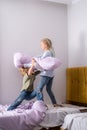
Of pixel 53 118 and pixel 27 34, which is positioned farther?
pixel 27 34

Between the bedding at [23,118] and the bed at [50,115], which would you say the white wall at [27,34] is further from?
the bedding at [23,118]

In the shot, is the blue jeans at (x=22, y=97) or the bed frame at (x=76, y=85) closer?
the blue jeans at (x=22, y=97)

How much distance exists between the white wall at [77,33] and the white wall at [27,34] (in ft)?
0.34

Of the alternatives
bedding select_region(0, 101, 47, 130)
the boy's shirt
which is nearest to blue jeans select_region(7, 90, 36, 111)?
the boy's shirt

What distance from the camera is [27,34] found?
379 centimetres

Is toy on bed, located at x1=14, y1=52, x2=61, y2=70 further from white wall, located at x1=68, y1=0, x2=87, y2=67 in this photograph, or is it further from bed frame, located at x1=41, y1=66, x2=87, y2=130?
white wall, located at x1=68, y1=0, x2=87, y2=67

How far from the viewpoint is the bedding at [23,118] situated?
2.60 meters

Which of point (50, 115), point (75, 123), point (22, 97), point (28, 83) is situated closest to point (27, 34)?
point (28, 83)

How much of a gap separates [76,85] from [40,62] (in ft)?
2.93

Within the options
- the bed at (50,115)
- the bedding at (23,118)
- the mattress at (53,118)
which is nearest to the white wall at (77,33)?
the bed at (50,115)

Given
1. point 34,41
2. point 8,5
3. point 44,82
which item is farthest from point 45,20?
point 44,82

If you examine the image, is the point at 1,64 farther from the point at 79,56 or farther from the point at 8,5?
the point at 79,56

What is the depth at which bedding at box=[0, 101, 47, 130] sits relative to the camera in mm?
2598

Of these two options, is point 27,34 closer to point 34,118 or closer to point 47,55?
point 47,55
